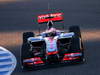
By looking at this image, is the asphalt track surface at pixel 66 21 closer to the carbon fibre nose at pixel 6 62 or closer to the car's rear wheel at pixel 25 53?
the carbon fibre nose at pixel 6 62

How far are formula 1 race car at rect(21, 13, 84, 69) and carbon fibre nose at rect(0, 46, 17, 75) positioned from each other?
0.52 metres

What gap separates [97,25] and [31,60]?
16.7ft

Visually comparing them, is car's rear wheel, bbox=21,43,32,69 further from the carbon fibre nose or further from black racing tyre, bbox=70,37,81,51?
black racing tyre, bbox=70,37,81,51

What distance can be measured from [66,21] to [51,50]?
5.77 metres

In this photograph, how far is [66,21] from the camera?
14836mm

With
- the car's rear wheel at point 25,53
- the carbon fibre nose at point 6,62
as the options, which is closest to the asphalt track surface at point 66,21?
the carbon fibre nose at point 6,62

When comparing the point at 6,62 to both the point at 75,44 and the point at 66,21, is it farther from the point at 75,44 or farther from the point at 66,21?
the point at 66,21

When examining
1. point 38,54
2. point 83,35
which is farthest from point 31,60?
point 83,35

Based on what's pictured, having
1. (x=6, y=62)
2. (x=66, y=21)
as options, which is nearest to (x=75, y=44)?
(x=6, y=62)

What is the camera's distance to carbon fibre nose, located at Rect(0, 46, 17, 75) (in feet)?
31.2

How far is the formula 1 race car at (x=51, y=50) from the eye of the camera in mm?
9109

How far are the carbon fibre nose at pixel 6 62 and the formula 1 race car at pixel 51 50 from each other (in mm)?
515

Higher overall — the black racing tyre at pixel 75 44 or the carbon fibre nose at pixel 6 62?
the black racing tyre at pixel 75 44

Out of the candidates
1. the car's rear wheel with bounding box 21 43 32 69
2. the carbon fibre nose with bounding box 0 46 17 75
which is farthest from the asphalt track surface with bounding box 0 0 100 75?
the car's rear wheel with bounding box 21 43 32 69
